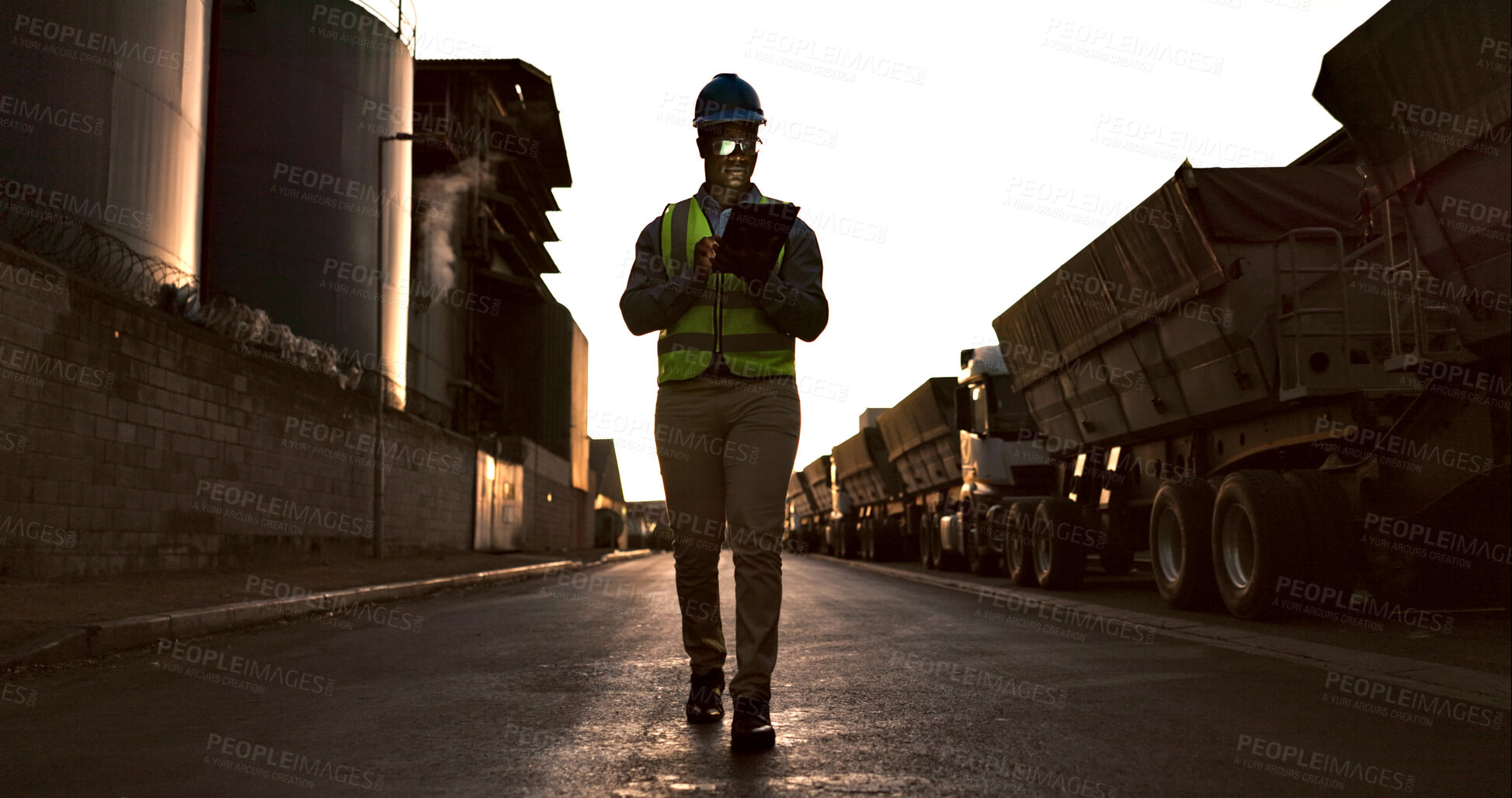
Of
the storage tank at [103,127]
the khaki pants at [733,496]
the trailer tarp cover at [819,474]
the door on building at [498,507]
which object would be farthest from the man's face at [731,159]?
the trailer tarp cover at [819,474]

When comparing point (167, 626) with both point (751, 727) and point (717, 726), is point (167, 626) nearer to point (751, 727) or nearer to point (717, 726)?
point (717, 726)

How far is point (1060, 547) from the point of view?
1469 centimetres

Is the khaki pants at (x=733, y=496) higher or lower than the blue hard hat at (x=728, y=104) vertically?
lower

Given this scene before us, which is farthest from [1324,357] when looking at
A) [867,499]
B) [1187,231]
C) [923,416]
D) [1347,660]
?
[867,499]

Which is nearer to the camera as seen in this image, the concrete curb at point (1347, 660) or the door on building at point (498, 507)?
the concrete curb at point (1347, 660)

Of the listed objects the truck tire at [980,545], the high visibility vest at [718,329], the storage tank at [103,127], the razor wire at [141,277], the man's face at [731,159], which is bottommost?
the truck tire at [980,545]

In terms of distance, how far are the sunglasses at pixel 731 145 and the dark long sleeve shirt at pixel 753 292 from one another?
0.49 feet

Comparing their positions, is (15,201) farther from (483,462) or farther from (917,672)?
(483,462)

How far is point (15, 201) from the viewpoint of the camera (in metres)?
13.4

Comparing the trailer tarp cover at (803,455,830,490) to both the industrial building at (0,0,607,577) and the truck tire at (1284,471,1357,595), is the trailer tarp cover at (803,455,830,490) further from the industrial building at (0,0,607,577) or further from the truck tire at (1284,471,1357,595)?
the truck tire at (1284,471,1357,595)

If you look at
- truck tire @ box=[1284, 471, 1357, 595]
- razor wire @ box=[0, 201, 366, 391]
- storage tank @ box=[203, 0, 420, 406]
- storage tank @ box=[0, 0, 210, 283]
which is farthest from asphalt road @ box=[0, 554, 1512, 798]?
storage tank @ box=[203, 0, 420, 406]

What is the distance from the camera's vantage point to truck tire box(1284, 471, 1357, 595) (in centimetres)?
905

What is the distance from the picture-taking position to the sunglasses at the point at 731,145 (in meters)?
4.44

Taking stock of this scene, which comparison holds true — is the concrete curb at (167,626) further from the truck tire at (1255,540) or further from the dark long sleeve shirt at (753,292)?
the truck tire at (1255,540)
